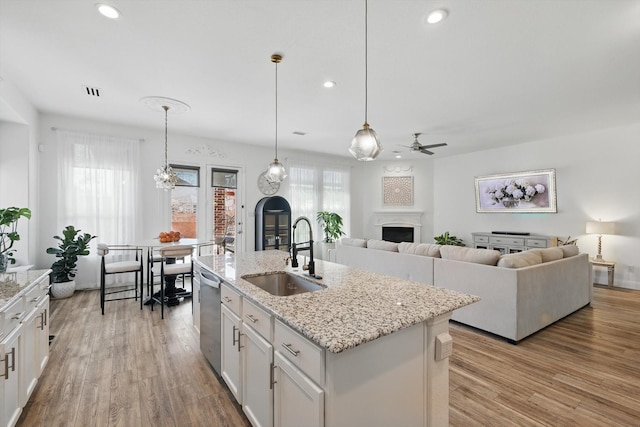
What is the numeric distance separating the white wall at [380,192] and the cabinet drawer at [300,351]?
22.2 ft

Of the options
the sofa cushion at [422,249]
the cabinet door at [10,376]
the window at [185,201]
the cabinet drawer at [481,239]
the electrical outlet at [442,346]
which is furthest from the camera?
the cabinet drawer at [481,239]

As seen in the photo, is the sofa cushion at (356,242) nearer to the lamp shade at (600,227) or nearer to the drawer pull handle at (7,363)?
the drawer pull handle at (7,363)

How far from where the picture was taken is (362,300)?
153 cm

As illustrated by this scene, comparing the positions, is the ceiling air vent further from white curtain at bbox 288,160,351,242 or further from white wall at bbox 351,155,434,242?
white wall at bbox 351,155,434,242

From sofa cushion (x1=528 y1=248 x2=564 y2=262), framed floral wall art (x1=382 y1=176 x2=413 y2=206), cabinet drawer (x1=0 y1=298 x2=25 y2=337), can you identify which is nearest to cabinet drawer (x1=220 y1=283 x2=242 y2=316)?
cabinet drawer (x1=0 y1=298 x2=25 y2=337)

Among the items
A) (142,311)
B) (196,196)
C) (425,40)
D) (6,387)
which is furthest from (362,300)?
(196,196)

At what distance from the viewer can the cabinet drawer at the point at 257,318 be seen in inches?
58.9

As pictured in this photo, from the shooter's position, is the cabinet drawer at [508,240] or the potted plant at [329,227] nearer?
the cabinet drawer at [508,240]

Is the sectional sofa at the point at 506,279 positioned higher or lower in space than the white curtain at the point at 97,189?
lower

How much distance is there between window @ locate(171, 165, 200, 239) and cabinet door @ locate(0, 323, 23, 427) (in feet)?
12.7

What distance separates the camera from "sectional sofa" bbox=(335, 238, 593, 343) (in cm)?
289

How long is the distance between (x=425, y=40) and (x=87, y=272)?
19.1ft

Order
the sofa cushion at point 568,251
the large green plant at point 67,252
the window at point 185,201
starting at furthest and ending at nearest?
the window at point 185,201
the large green plant at point 67,252
the sofa cushion at point 568,251

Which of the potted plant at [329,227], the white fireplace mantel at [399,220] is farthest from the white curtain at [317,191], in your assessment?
the white fireplace mantel at [399,220]
